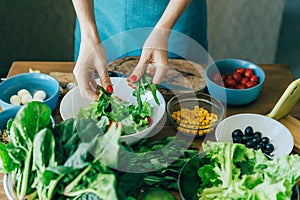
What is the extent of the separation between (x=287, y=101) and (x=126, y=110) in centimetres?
49

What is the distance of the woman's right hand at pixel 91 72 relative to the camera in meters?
1.32

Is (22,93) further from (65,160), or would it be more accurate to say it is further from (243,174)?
(243,174)

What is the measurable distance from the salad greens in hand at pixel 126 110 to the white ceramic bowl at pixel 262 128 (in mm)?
217

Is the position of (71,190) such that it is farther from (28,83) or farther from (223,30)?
(223,30)

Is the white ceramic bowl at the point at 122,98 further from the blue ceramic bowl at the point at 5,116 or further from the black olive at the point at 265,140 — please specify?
the black olive at the point at 265,140

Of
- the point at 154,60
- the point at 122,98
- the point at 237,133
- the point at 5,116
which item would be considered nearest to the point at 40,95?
the point at 5,116

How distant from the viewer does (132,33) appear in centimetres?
165

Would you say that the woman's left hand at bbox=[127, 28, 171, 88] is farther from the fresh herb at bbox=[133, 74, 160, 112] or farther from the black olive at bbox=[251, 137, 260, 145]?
the black olive at bbox=[251, 137, 260, 145]

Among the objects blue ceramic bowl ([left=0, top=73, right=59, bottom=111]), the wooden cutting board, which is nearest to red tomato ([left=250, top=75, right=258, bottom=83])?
the wooden cutting board

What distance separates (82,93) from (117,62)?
11.4 inches

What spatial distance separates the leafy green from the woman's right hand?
0.38 metres

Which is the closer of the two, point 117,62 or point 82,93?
point 82,93

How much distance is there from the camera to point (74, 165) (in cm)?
86

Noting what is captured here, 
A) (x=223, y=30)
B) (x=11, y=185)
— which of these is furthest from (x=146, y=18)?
(x=223, y=30)
